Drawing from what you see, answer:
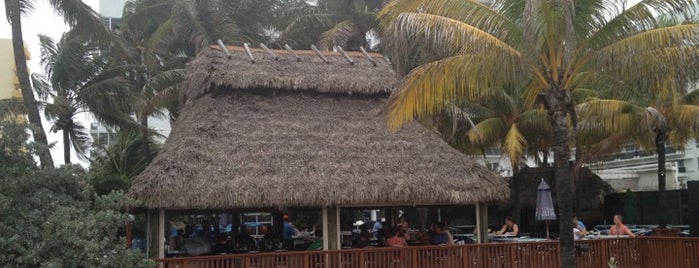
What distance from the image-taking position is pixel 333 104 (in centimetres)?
1541

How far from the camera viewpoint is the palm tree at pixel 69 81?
20.4 m

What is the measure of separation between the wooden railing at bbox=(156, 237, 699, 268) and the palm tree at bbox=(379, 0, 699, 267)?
1552 millimetres

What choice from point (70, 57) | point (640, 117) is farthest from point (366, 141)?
point (70, 57)

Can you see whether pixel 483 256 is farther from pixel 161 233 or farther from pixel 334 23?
pixel 334 23

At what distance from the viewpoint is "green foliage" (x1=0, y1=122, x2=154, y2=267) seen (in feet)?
31.2

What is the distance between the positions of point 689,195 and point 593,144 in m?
7.86

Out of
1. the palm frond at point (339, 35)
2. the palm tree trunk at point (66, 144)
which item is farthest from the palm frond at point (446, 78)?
the palm tree trunk at point (66, 144)

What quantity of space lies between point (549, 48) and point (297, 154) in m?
5.02

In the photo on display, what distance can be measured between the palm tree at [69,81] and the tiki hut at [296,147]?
5283mm

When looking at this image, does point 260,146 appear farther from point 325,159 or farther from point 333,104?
point 333,104

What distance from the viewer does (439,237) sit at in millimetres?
14664

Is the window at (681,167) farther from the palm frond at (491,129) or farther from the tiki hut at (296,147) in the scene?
the tiki hut at (296,147)

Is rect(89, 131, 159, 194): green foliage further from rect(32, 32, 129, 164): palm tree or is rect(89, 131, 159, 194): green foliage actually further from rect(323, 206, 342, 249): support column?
rect(323, 206, 342, 249): support column

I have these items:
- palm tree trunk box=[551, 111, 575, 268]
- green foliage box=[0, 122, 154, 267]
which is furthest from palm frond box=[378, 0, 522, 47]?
green foliage box=[0, 122, 154, 267]
